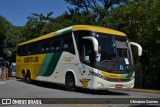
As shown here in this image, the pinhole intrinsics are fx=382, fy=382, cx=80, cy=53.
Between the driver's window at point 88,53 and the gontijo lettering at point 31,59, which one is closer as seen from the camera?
the driver's window at point 88,53

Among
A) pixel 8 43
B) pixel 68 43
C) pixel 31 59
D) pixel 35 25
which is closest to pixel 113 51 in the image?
pixel 68 43

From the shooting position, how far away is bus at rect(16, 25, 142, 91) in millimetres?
17641

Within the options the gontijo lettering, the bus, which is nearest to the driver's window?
the bus

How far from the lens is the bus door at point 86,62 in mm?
17913

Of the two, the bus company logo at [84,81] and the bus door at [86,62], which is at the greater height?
the bus door at [86,62]

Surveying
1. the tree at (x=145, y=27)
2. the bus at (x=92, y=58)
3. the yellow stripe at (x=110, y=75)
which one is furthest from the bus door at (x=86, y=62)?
the tree at (x=145, y=27)

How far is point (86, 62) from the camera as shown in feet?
59.8

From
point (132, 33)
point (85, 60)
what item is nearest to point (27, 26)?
point (132, 33)

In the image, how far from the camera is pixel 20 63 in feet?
97.9

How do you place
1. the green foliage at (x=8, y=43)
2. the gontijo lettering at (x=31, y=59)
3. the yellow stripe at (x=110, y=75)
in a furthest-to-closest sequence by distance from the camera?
the green foliage at (x=8, y=43) → the gontijo lettering at (x=31, y=59) → the yellow stripe at (x=110, y=75)

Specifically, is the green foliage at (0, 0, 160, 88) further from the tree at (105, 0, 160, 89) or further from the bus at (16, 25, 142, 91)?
the bus at (16, 25, 142, 91)

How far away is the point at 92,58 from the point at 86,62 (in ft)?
1.81

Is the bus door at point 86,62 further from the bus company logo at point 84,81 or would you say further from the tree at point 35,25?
the tree at point 35,25

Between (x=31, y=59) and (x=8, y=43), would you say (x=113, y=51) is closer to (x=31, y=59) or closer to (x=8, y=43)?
(x=31, y=59)
